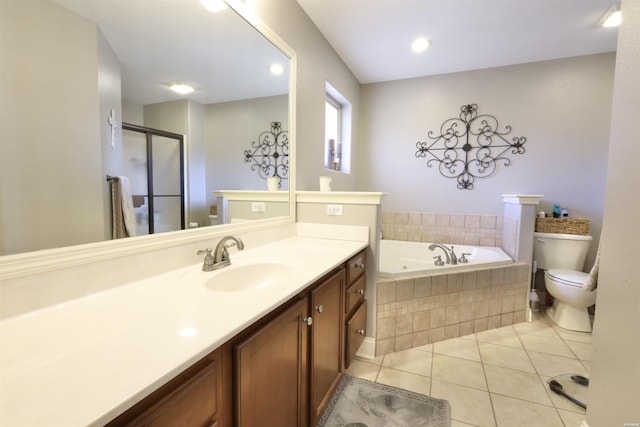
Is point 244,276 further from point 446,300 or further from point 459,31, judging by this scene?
point 459,31

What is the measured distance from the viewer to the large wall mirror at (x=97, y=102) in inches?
27.9

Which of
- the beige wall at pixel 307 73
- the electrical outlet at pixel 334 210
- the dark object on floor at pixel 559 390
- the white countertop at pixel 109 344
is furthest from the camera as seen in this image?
the electrical outlet at pixel 334 210

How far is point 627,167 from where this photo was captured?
1.07m

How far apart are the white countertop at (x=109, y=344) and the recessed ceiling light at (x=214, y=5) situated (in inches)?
48.6

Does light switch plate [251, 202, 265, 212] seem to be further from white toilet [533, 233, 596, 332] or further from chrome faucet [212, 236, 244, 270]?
white toilet [533, 233, 596, 332]

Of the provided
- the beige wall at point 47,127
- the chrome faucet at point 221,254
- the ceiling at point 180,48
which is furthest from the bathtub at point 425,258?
the beige wall at point 47,127

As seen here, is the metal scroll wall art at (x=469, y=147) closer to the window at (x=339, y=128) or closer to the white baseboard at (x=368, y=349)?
the window at (x=339, y=128)

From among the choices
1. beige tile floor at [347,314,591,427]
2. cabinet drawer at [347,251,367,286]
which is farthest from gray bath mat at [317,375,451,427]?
cabinet drawer at [347,251,367,286]

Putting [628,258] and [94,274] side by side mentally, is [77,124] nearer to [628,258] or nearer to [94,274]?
[94,274]

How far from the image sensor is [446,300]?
2.21 meters

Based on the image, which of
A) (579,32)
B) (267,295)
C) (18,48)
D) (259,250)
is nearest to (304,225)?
(259,250)

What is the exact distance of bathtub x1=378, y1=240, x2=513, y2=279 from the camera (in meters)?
2.24

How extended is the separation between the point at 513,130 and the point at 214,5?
9.93ft

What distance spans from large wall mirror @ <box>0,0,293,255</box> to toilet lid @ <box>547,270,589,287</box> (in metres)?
2.82
